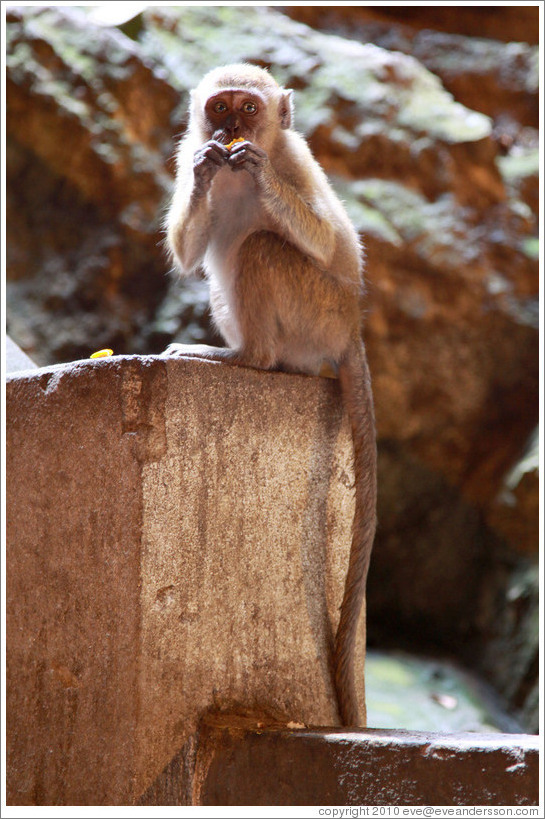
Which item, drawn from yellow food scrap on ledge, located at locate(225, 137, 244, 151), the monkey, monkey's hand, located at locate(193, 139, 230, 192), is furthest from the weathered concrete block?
yellow food scrap on ledge, located at locate(225, 137, 244, 151)

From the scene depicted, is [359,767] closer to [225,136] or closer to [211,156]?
[211,156]

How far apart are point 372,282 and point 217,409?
21.1ft

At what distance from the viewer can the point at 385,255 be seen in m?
9.51

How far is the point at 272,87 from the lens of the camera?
163 inches

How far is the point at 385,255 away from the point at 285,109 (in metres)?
5.45

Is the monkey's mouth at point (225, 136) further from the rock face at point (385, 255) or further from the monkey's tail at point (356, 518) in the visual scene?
the rock face at point (385, 255)

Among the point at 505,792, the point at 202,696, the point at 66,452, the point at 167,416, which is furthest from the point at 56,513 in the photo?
the point at 505,792

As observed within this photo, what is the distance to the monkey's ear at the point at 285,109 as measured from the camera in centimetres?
416

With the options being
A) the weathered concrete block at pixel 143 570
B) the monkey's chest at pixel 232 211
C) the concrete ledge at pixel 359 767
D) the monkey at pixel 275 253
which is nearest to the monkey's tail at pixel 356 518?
the monkey at pixel 275 253

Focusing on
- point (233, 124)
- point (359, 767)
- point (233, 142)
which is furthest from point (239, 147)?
point (359, 767)

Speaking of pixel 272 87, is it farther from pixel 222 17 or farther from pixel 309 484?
pixel 222 17

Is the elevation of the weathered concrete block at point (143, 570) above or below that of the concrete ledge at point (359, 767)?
above

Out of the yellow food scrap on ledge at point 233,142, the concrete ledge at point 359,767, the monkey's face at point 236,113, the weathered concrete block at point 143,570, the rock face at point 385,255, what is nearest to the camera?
the concrete ledge at point 359,767

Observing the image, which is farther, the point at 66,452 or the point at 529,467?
the point at 529,467
